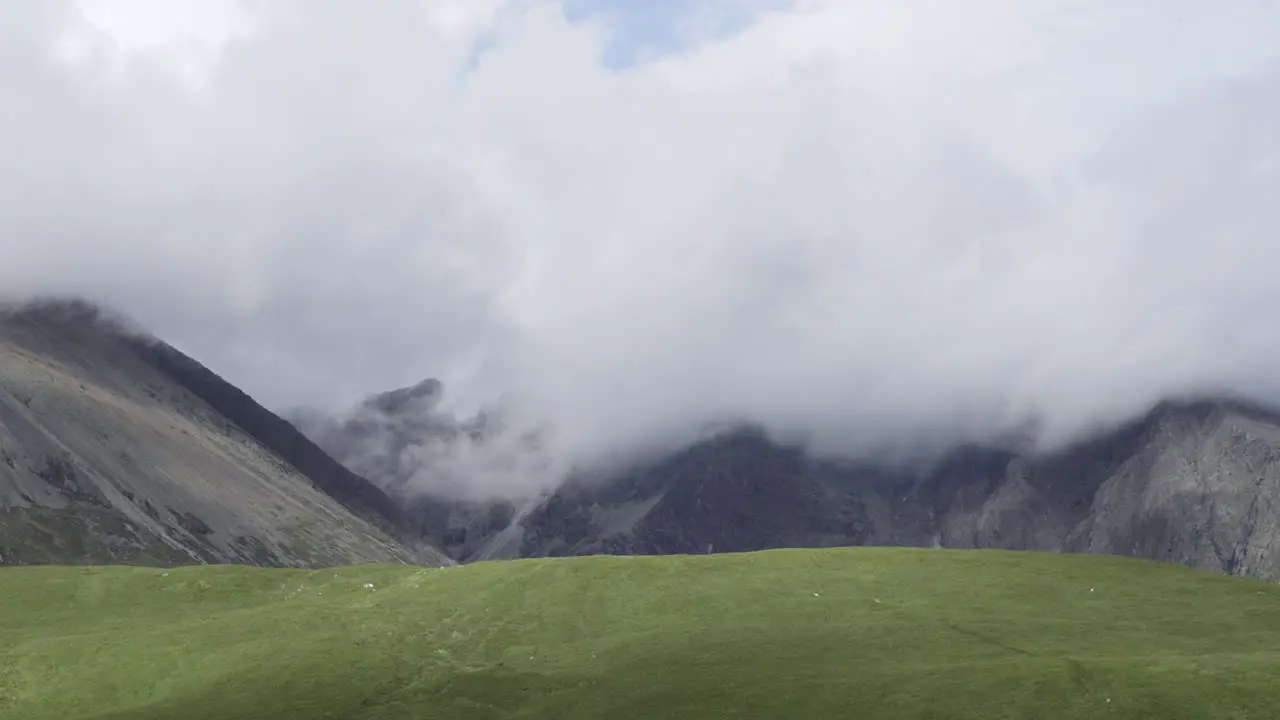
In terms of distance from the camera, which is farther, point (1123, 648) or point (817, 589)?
point (817, 589)

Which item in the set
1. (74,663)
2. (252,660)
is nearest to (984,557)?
(252,660)

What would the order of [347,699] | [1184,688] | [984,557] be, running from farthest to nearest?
[984,557] → [347,699] → [1184,688]

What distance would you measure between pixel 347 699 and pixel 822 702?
33.1 meters

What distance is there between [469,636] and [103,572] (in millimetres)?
43985

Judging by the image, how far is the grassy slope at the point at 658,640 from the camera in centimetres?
9125

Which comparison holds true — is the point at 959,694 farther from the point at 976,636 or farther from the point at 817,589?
the point at 817,589

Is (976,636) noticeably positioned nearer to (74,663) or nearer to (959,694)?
(959,694)

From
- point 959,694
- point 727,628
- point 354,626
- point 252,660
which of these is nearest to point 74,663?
point 252,660

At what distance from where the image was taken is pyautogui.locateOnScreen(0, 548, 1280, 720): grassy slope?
91.2 m

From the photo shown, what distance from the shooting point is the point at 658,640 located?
105688 mm

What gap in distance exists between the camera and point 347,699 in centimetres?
9600

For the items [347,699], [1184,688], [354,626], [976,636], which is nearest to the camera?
[1184,688]

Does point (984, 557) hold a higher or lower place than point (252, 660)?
higher

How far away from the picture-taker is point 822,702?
9162 cm
